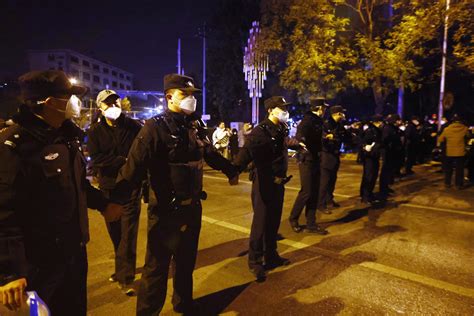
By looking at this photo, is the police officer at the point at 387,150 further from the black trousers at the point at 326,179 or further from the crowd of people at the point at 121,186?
the crowd of people at the point at 121,186

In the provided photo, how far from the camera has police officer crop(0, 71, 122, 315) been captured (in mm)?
2016

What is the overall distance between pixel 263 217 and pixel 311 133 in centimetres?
191

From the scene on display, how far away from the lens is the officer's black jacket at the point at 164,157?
3.06m

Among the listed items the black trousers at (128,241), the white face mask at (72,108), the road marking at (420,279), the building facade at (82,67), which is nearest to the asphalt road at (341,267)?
the road marking at (420,279)

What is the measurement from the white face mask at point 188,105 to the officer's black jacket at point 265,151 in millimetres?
1206

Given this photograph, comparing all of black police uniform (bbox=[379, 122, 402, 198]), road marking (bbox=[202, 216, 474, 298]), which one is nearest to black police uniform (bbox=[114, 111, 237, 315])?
road marking (bbox=[202, 216, 474, 298])

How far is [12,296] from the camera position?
1968 mm

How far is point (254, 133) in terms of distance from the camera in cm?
443

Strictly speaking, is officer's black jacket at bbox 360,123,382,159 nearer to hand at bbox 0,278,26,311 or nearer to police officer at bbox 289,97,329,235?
police officer at bbox 289,97,329,235

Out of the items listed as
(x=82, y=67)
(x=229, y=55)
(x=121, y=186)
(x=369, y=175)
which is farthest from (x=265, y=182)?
(x=82, y=67)

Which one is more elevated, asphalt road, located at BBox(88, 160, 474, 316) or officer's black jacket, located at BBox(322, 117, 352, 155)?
officer's black jacket, located at BBox(322, 117, 352, 155)

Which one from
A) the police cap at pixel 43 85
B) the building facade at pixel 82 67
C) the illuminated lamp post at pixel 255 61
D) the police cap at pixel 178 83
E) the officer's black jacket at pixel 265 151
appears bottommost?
the officer's black jacket at pixel 265 151

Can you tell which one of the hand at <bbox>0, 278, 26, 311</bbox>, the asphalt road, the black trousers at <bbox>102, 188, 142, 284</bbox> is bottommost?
the asphalt road

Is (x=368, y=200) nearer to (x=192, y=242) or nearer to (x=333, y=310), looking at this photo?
(x=333, y=310)
